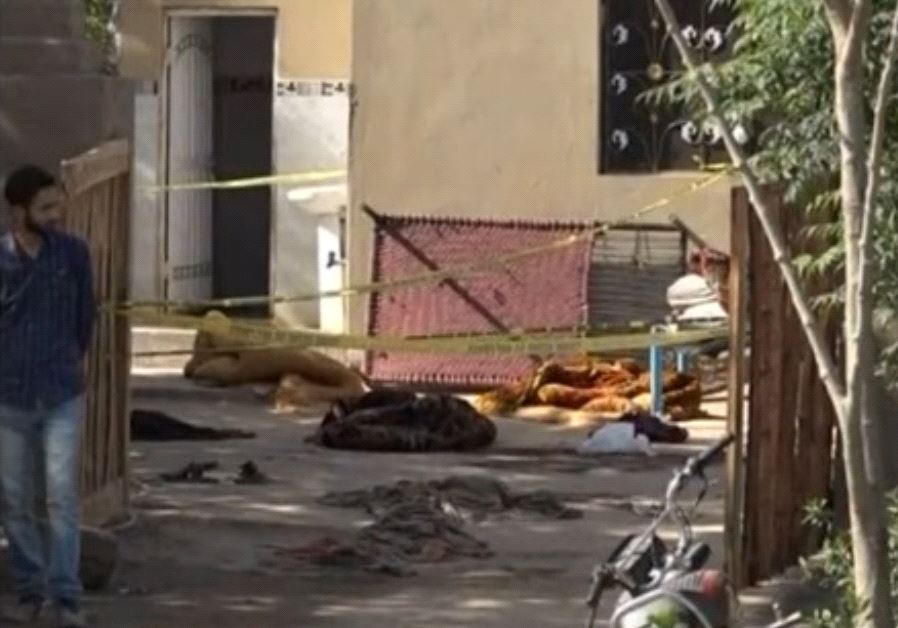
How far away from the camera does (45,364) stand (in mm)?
9992

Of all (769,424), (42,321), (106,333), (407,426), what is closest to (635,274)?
(407,426)

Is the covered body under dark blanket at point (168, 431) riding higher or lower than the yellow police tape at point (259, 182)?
lower

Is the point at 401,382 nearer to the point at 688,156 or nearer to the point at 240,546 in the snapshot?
the point at 688,156

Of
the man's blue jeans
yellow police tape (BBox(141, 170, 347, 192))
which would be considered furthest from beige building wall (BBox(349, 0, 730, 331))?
the man's blue jeans

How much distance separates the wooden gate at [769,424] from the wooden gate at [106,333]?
8.68 ft

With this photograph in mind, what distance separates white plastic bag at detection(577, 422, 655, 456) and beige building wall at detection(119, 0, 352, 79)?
5129 mm

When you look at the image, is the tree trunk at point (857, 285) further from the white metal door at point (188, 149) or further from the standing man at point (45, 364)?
the white metal door at point (188, 149)

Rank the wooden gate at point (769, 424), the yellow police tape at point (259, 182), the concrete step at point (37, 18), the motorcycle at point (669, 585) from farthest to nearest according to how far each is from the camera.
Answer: the yellow police tape at point (259, 182)
the concrete step at point (37, 18)
the wooden gate at point (769, 424)
the motorcycle at point (669, 585)

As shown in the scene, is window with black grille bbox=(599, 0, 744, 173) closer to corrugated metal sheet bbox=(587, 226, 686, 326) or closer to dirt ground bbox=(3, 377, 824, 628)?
corrugated metal sheet bbox=(587, 226, 686, 326)

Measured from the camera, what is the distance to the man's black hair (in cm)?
991

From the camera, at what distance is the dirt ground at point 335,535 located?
35.5 feet

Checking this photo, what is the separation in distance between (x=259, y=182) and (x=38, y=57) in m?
8.75

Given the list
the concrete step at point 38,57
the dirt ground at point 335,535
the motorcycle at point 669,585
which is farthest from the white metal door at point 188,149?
the motorcycle at point 669,585

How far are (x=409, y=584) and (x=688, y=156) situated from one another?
8.14 m
